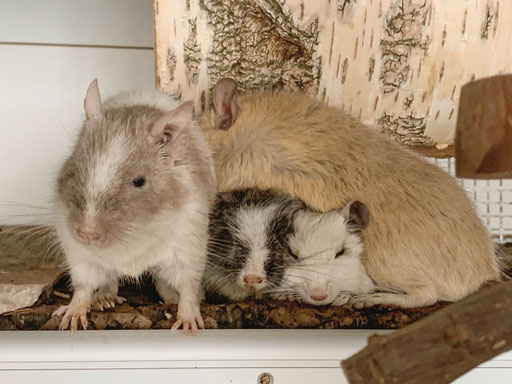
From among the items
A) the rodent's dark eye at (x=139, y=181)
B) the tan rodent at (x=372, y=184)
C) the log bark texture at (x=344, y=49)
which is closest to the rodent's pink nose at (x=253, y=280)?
the tan rodent at (x=372, y=184)

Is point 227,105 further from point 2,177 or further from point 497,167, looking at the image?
point 2,177

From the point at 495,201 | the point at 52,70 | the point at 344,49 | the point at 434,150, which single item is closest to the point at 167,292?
the point at 344,49

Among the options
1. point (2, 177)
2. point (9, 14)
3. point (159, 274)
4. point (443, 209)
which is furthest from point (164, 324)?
point (9, 14)

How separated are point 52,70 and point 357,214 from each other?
1259mm

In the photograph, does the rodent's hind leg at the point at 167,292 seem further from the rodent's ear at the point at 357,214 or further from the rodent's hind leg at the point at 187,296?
the rodent's ear at the point at 357,214

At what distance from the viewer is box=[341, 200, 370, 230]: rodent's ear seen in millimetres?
1255

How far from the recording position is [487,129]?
2.38ft

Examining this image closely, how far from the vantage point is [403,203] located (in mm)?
1268

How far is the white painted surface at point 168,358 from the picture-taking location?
105 centimetres

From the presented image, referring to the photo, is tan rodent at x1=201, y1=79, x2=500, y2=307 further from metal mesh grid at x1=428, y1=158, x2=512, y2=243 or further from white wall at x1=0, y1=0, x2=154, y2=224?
white wall at x1=0, y1=0, x2=154, y2=224

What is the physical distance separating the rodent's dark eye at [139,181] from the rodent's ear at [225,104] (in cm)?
32

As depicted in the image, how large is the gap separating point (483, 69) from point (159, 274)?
35.3 inches

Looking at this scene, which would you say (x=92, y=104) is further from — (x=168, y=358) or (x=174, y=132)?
(x=168, y=358)

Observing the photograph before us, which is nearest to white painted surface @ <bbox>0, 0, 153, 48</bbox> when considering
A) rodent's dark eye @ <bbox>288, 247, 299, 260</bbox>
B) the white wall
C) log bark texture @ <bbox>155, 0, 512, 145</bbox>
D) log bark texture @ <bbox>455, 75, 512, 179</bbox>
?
the white wall
